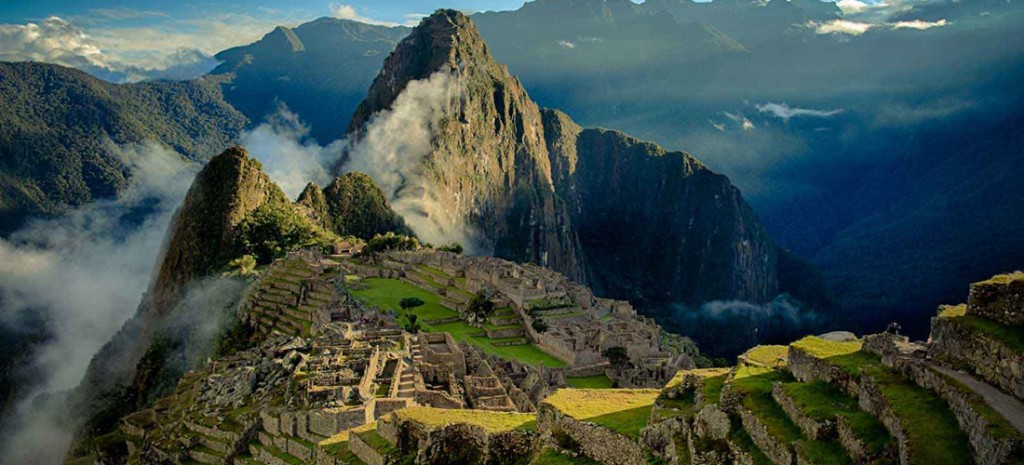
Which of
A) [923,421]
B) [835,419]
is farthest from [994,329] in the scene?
[835,419]

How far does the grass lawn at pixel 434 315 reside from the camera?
5343 cm

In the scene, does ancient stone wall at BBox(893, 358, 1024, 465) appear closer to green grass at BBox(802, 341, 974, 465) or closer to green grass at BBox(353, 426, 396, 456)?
green grass at BBox(802, 341, 974, 465)

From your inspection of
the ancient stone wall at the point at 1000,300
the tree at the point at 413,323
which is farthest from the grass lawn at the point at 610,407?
the tree at the point at 413,323

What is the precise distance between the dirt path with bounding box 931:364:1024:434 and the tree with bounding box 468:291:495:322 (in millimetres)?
48298

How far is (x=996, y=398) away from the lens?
1445 cm

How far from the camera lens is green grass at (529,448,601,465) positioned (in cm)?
1856

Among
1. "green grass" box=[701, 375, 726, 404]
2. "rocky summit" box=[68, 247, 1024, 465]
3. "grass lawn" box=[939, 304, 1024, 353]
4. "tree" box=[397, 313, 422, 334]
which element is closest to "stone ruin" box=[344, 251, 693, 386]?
"tree" box=[397, 313, 422, 334]

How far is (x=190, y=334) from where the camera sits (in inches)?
2844

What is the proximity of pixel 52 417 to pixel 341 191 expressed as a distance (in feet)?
245

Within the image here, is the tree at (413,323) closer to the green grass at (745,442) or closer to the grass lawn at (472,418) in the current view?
the grass lawn at (472,418)

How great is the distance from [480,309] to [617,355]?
14.4 m

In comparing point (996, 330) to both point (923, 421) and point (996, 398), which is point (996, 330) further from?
point (923, 421)

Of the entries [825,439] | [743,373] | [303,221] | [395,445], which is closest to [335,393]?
[395,445]

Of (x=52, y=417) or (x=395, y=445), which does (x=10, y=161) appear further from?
(x=395, y=445)
